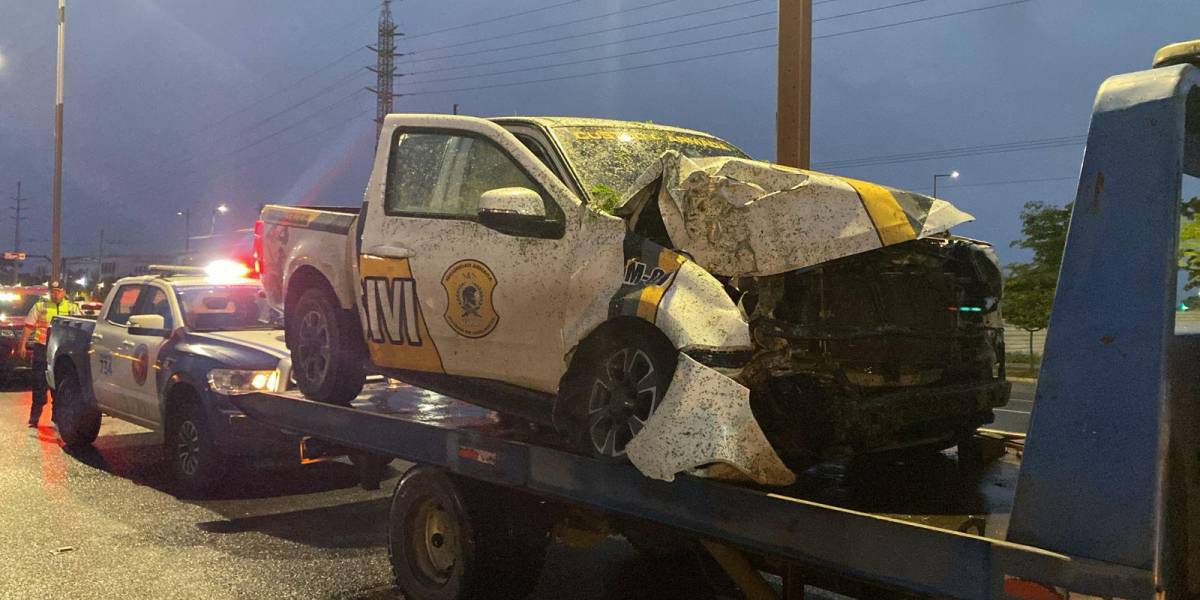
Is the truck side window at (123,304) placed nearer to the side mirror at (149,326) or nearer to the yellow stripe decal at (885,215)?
the side mirror at (149,326)

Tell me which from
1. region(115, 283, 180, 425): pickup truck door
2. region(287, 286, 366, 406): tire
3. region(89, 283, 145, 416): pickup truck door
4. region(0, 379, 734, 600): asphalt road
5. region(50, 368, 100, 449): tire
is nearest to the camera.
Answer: region(0, 379, 734, 600): asphalt road

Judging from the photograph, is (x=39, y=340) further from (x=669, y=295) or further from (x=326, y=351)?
(x=669, y=295)

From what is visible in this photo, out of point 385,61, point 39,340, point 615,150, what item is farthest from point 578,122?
point 385,61

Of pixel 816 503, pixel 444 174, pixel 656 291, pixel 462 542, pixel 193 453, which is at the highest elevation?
pixel 444 174

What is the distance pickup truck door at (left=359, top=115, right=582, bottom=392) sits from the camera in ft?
15.6

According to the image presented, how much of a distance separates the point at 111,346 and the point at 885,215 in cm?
857

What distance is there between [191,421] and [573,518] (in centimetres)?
493

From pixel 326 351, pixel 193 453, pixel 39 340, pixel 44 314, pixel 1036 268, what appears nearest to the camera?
pixel 326 351

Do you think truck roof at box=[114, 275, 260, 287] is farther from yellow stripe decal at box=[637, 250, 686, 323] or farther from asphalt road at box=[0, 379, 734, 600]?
yellow stripe decal at box=[637, 250, 686, 323]

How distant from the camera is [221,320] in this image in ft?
30.9

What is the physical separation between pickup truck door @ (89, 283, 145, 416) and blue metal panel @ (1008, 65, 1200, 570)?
352 inches

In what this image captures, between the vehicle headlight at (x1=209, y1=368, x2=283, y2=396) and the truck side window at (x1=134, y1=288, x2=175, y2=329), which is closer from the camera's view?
the vehicle headlight at (x1=209, y1=368, x2=283, y2=396)

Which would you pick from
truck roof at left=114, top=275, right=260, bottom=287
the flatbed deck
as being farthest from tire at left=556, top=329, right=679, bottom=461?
truck roof at left=114, top=275, right=260, bottom=287

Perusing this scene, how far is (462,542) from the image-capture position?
495 centimetres
